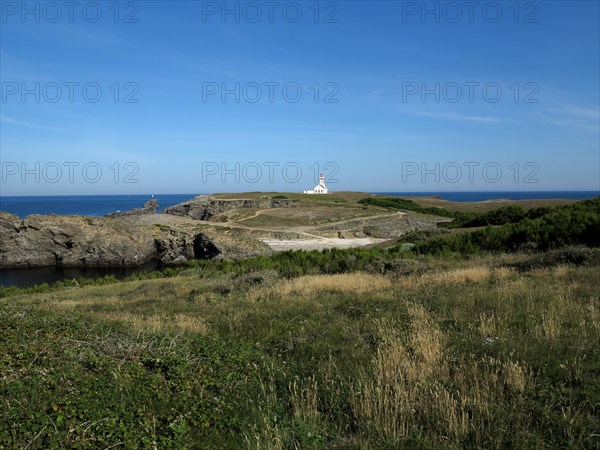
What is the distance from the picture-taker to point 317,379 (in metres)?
5.68

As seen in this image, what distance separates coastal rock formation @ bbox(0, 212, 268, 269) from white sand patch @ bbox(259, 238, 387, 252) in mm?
3425

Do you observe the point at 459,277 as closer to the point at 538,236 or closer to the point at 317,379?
the point at 317,379

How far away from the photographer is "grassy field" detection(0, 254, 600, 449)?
412cm

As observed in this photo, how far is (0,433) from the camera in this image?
372 centimetres

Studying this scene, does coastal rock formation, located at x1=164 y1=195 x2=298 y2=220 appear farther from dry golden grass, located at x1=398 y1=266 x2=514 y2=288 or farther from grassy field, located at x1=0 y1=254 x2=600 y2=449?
grassy field, located at x1=0 y1=254 x2=600 y2=449

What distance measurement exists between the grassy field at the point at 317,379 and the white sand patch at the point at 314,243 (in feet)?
121

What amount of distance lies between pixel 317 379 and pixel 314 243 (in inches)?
1708

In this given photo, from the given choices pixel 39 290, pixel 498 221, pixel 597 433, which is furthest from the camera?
pixel 498 221

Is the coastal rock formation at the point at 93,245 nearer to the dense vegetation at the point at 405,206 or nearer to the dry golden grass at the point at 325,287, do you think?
the dry golden grass at the point at 325,287

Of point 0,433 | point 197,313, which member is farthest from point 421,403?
point 197,313

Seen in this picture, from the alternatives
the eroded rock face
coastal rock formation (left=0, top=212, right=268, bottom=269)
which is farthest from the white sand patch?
the eroded rock face

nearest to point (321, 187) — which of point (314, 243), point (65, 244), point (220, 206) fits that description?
point (220, 206)

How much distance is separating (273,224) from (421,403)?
5800cm

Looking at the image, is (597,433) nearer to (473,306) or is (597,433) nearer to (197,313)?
(473,306)
